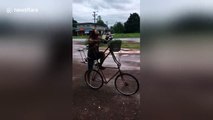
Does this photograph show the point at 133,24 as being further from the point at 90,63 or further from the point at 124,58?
the point at 90,63

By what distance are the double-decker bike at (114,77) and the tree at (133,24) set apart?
99 mm

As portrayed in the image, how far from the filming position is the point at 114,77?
139 centimetres

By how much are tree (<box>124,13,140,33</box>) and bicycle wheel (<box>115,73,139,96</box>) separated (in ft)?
0.94

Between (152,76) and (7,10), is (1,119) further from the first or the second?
(152,76)

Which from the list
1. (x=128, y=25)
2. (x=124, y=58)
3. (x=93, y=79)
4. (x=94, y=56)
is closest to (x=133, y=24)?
(x=128, y=25)

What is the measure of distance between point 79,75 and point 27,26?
1.47ft

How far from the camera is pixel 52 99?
1365 mm

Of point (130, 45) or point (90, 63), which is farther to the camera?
point (90, 63)

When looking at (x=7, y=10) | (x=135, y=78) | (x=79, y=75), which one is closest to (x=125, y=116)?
(x=135, y=78)

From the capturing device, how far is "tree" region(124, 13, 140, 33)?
1.29 meters

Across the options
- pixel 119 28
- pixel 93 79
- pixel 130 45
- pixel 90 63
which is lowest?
pixel 93 79

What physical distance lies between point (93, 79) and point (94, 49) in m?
0.20

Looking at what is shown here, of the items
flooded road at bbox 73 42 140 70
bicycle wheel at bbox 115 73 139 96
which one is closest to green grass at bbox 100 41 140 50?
flooded road at bbox 73 42 140 70

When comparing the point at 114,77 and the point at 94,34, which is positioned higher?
the point at 94,34
